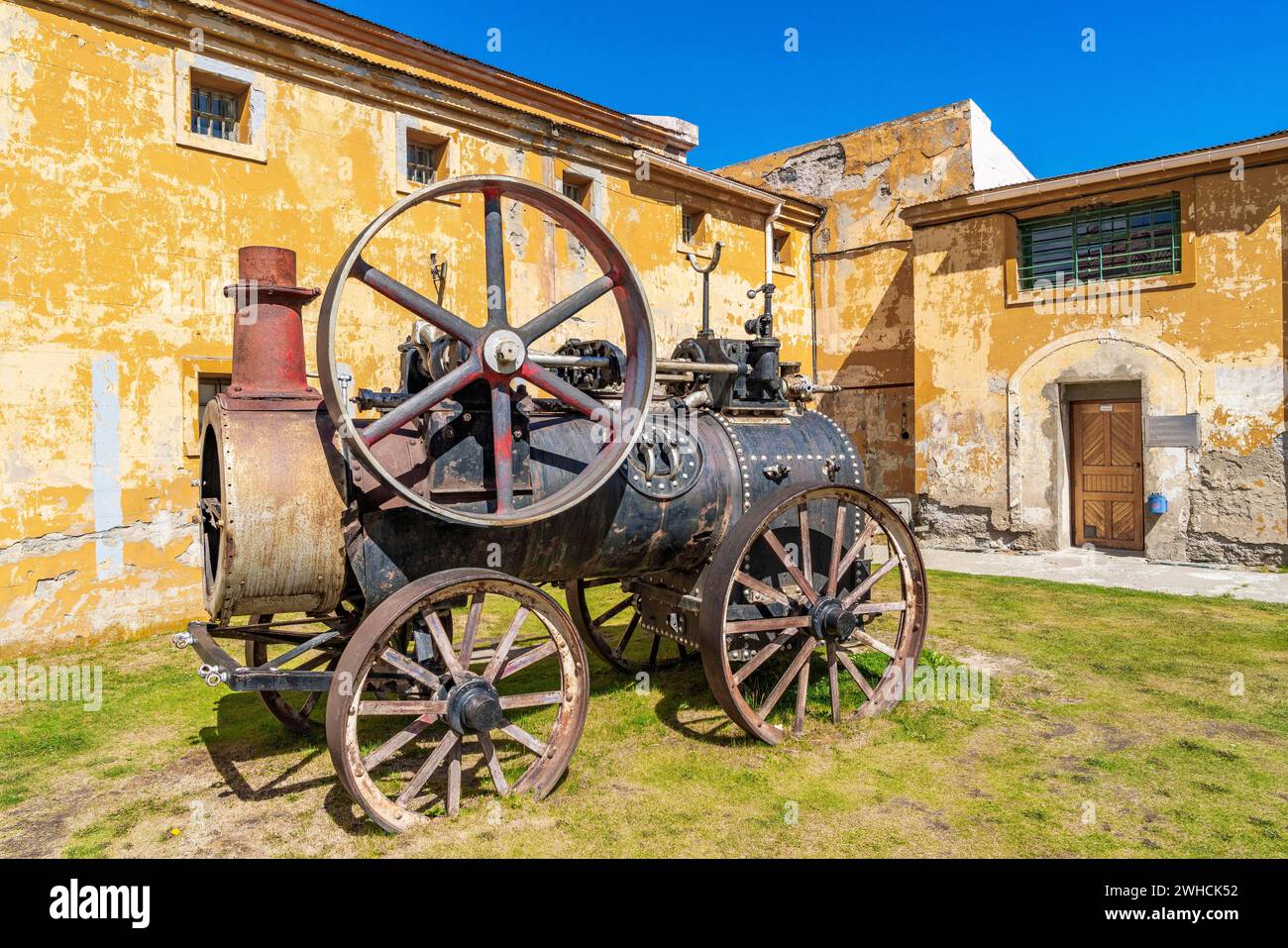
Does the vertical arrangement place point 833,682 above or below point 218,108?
below

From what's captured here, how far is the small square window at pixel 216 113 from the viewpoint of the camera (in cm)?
848

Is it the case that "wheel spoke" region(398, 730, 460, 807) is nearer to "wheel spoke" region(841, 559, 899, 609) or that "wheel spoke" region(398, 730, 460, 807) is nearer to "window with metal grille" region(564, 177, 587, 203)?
"wheel spoke" region(841, 559, 899, 609)

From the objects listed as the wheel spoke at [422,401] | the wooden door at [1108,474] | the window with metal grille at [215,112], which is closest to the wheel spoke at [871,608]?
the wheel spoke at [422,401]

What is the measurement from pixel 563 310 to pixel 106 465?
18.5 ft

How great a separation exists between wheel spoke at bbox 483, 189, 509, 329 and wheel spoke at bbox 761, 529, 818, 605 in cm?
193

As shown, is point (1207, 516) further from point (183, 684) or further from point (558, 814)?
point (183, 684)

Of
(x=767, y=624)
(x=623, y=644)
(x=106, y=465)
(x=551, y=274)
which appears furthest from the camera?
(x=551, y=274)

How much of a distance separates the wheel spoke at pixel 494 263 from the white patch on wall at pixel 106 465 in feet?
17.7

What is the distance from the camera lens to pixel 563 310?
172 inches

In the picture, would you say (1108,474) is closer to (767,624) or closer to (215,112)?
(767,624)

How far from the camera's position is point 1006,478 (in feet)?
40.0

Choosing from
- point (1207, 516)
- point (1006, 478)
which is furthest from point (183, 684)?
point (1207, 516)

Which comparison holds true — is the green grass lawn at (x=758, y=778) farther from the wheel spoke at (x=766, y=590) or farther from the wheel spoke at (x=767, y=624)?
the wheel spoke at (x=766, y=590)

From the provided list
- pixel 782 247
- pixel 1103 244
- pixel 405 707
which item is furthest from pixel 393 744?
pixel 782 247
